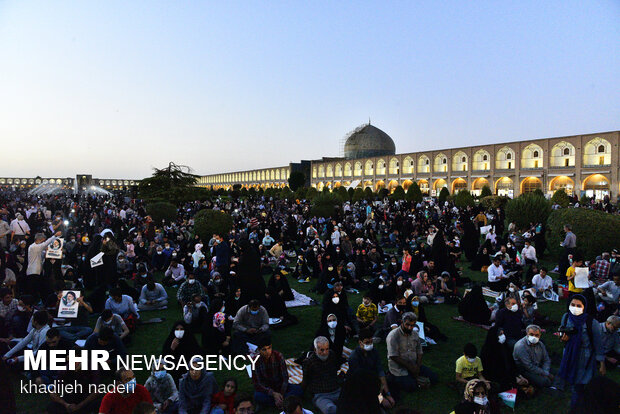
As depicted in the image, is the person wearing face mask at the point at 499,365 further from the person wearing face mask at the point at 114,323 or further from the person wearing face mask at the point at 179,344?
the person wearing face mask at the point at 114,323

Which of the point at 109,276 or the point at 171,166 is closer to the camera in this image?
the point at 109,276

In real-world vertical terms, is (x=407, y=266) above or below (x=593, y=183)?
below

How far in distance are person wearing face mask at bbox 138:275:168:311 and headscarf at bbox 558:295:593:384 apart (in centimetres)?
652

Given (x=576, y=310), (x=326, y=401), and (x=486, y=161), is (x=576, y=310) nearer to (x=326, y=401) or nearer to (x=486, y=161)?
(x=326, y=401)

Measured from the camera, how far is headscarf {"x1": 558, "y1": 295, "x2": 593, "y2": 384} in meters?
4.13

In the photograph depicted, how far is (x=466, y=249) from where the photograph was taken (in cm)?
1220

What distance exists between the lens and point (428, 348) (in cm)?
570

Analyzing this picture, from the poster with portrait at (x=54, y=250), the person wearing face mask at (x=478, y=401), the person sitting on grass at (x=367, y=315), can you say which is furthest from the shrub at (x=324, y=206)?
the person wearing face mask at (x=478, y=401)

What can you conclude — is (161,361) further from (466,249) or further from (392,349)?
(466,249)

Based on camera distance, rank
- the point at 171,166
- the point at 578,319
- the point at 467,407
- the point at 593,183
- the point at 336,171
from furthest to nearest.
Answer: the point at 336,171 < the point at 593,183 < the point at 171,166 < the point at 578,319 < the point at 467,407

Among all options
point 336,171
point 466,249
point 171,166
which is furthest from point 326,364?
point 336,171

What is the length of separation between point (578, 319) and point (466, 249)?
326 inches

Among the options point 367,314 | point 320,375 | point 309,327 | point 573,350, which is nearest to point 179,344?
point 320,375

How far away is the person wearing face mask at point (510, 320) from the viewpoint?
516 cm
